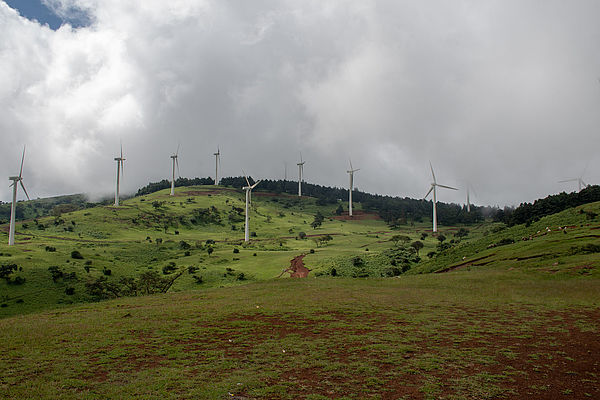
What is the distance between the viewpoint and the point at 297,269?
8444 centimetres

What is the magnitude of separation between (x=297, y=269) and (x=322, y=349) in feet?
205

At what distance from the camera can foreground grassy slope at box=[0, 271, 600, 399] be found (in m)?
16.4

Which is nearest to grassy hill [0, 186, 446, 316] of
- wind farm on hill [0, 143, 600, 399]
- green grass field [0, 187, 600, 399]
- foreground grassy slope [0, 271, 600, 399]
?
wind farm on hill [0, 143, 600, 399]

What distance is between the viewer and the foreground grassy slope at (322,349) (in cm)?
1642

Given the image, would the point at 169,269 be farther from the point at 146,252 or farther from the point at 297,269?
the point at 146,252

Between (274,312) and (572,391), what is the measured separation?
77.3 feet

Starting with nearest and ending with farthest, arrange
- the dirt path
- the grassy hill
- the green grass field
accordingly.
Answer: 1. the green grass field
2. the grassy hill
3. the dirt path

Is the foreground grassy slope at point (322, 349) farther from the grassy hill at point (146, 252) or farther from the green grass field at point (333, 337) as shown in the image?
the grassy hill at point (146, 252)

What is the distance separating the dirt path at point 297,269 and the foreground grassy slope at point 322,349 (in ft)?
120

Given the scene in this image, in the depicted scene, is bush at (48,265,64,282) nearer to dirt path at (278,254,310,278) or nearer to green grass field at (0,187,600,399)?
green grass field at (0,187,600,399)

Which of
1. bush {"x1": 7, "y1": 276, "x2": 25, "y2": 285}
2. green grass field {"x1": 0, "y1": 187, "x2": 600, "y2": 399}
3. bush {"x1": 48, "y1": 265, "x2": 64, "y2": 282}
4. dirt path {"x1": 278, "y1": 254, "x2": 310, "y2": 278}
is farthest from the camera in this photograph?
dirt path {"x1": 278, "y1": 254, "x2": 310, "y2": 278}

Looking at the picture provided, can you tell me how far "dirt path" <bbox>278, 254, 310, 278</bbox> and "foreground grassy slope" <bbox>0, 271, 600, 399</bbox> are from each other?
36.6 metres

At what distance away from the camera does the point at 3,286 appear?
55812 millimetres

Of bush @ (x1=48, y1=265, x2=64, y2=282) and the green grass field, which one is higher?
bush @ (x1=48, y1=265, x2=64, y2=282)
